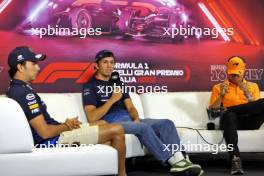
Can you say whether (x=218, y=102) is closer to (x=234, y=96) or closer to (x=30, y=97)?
(x=234, y=96)

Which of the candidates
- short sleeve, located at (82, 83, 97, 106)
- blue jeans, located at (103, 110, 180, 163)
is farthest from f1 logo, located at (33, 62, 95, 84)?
blue jeans, located at (103, 110, 180, 163)

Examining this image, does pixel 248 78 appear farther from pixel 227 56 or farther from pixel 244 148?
pixel 244 148

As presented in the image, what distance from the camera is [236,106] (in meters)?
4.81

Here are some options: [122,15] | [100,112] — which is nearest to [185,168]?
[100,112]

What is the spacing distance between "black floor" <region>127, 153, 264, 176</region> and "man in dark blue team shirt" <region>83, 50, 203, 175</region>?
1.66 ft

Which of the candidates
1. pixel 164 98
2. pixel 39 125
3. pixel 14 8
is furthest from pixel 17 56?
pixel 164 98

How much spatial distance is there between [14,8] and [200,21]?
7.28 feet

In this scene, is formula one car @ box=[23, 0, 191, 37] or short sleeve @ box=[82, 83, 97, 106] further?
formula one car @ box=[23, 0, 191, 37]

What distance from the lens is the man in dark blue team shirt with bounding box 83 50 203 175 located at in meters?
4.18

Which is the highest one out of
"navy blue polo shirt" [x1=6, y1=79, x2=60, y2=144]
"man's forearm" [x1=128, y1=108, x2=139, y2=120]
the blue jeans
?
"navy blue polo shirt" [x1=6, y1=79, x2=60, y2=144]

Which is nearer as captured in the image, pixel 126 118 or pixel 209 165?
pixel 126 118

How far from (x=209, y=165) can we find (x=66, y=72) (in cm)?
190

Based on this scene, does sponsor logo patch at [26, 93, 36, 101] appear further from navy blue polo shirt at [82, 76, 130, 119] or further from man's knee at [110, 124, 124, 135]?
navy blue polo shirt at [82, 76, 130, 119]

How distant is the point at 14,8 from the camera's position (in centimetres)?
Answer: 538
